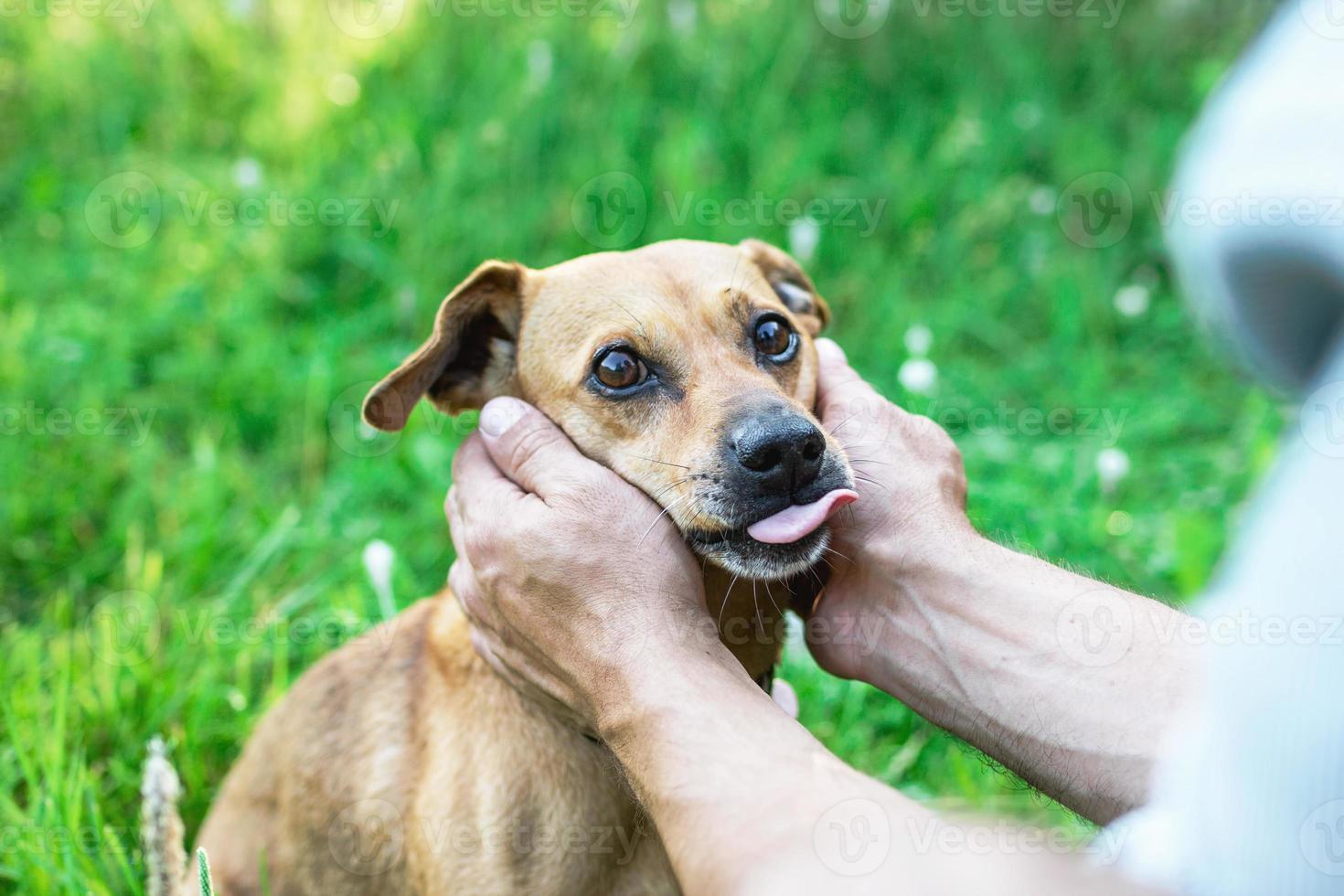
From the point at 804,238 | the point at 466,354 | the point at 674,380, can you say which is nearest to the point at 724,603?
the point at 674,380

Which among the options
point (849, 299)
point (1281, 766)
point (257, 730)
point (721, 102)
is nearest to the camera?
point (1281, 766)

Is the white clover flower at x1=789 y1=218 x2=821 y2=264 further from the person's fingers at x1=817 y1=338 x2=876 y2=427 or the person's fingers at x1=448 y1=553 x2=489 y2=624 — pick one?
the person's fingers at x1=448 y1=553 x2=489 y2=624

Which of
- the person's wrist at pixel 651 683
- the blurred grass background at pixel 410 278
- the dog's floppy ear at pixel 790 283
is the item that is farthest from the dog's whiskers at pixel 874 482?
the blurred grass background at pixel 410 278

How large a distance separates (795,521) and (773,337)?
1.98ft

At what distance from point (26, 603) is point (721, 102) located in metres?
3.87

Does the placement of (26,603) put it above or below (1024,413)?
below

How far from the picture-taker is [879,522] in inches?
91.7

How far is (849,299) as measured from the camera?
5.05m

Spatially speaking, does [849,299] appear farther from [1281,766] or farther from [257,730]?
[1281,766]

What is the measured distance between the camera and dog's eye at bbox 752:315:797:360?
2.55 m

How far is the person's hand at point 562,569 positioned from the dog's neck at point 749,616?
147mm

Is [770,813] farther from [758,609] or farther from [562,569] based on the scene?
[758,609]

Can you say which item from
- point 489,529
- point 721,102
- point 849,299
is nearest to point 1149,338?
point 849,299

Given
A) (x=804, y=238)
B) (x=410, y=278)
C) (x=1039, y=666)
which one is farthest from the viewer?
(x=410, y=278)
